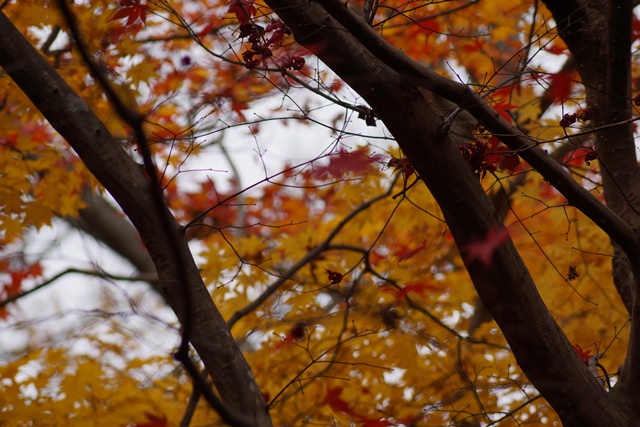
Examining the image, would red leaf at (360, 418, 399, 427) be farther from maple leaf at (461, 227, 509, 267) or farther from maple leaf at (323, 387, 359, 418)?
maple leaf at (461, 227, 509, 267)

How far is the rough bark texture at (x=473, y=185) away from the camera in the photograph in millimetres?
1814

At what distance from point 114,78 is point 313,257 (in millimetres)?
1763

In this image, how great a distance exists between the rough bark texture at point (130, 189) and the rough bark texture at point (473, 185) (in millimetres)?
731

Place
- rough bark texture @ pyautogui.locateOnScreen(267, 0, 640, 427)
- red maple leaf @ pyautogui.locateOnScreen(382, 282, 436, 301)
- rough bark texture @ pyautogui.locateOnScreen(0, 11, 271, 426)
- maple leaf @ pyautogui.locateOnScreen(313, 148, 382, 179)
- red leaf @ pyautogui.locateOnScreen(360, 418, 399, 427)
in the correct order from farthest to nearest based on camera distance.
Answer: red maple leaf @ pyautogui.locateOnScreen(382, 282, 436, 301), red leaf @ pyautogui.locateOnScreen(360, 418, 399, 427), maple leaf @ pyautogui.locateOnScreen(313, 148, 382, 179), rough bark texture @ pyautogui.locateOnScreen(0, 11, 271, 426), rough bark texture @ pyautogui.locateOnScreen(267, 0, 640, 427)

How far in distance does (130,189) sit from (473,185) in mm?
1117

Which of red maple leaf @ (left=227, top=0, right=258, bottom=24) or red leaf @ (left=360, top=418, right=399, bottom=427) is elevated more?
red maple leaf @ (left=227, top=0, right=258, bottom=24)

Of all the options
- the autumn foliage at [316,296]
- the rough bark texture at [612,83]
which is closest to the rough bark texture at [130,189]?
the autumn foliage at [316,296]

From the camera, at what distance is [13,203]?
10.6ft

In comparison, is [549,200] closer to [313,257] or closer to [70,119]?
[313,257]

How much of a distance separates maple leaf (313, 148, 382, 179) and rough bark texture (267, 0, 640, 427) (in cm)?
26

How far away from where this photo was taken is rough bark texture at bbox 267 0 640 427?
5.95 ft

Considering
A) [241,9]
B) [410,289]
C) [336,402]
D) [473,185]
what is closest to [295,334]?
[336,402]

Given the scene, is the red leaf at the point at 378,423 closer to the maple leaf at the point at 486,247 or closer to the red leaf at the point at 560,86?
the maple leaf at the point at 486,247

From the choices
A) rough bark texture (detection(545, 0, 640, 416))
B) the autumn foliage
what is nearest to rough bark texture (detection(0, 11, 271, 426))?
the autumn foliage
